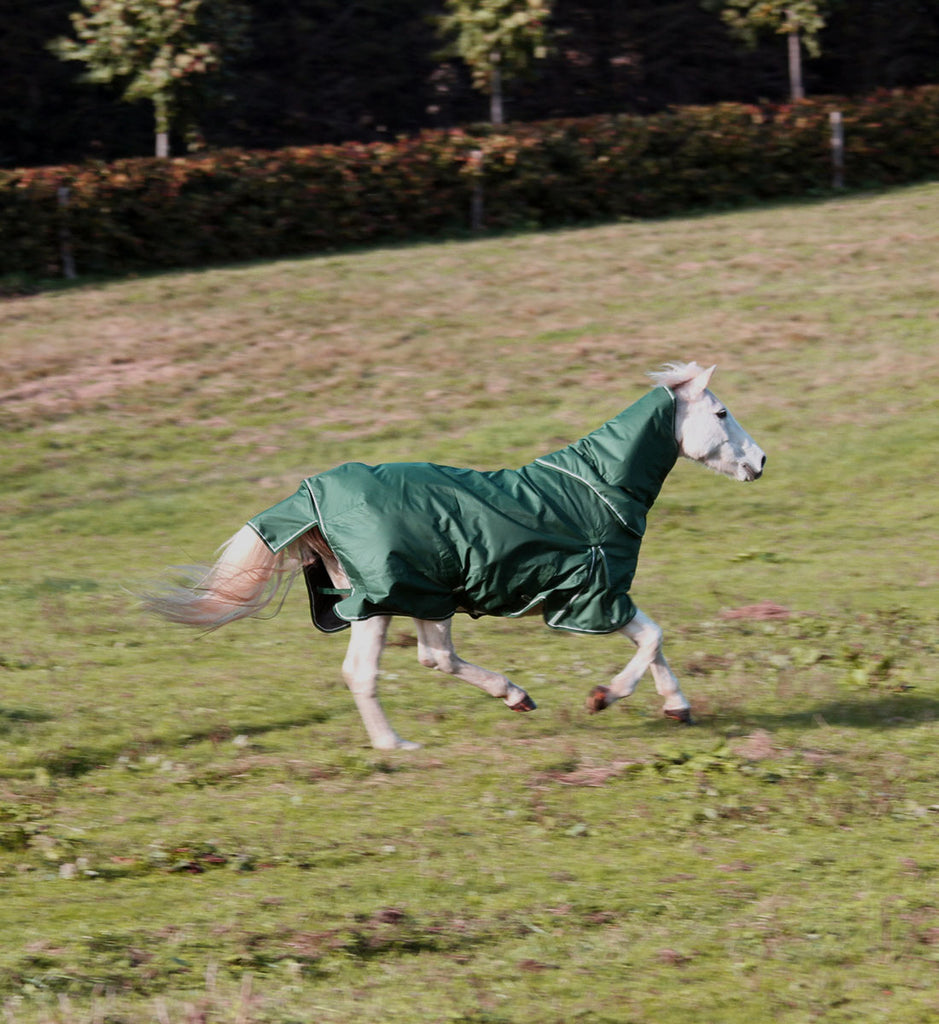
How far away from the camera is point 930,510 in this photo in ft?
40.4

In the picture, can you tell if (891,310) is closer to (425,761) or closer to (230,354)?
(230,354)

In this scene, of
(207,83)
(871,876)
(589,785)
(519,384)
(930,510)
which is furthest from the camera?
(207,83)

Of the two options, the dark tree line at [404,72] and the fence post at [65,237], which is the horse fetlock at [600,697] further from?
the dark tree line at [404,72]

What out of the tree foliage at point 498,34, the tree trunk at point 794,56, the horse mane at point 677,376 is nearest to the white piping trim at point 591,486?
the horse mane at point 677,376

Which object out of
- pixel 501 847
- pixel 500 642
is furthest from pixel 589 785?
pixel 500 642

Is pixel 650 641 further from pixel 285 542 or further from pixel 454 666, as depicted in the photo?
pixel 285 542

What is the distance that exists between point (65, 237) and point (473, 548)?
16027 millimetres

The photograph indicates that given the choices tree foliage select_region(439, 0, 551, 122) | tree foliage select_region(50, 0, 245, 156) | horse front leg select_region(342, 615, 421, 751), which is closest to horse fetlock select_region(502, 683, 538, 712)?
horse front leg select_region(342, 615, 421, 751)

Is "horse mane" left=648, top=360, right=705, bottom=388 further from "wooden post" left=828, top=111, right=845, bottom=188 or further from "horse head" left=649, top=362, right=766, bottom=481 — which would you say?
"wooden post" left=828, top=111, right=845, bottom=188

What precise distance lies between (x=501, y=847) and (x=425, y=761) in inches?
45.4

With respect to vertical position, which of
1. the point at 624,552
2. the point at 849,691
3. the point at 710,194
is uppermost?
the point at 710,194

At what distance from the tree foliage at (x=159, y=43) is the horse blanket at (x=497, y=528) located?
17.7 meters

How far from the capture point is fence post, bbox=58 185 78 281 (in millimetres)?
20414

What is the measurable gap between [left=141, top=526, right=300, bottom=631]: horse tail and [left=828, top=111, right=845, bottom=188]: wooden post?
2037 cm
